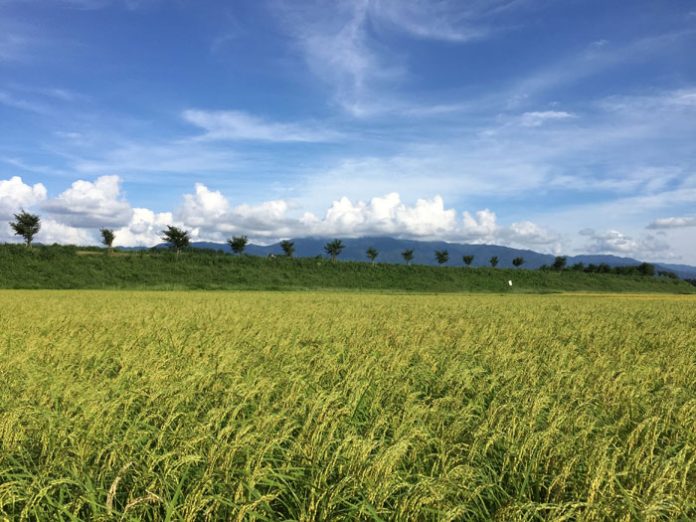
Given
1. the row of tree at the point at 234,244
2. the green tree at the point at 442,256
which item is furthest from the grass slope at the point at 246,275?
the green tree at the point at 442,256

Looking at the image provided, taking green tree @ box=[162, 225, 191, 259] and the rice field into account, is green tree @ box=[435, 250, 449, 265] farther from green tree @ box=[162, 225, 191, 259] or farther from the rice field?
the rice field

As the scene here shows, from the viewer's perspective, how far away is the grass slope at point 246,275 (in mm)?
55312

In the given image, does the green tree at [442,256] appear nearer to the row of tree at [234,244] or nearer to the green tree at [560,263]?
the row of tree at [234,244]

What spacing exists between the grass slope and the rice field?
4817 centimetres

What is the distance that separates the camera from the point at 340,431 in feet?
17.0

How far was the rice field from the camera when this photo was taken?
343 centimetres

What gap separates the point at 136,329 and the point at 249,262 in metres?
56.2

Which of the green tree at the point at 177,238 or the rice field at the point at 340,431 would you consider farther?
the green tree at the point at 177,238

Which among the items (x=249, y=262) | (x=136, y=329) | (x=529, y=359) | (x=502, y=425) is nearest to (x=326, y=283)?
(x=249, y=262)

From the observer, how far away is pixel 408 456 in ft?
14.7

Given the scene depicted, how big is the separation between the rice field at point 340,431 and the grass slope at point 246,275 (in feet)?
158

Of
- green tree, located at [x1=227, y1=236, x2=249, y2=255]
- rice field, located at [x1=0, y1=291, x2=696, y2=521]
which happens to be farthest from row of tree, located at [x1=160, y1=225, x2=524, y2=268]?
rice field, located at [x1=0, y1=291, x2=696, y2=521]

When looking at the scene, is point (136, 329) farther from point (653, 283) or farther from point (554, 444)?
point (653, 283)

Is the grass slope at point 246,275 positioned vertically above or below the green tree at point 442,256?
below
